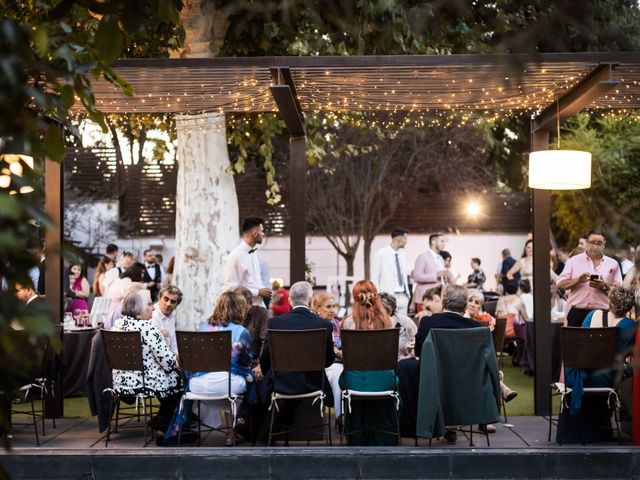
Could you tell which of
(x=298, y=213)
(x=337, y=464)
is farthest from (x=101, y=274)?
(x=337, y=464)

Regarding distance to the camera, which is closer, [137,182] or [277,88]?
[277,88]

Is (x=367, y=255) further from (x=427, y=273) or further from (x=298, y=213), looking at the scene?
(x=298, y=213)

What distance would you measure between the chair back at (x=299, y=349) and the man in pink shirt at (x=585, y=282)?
3.44m

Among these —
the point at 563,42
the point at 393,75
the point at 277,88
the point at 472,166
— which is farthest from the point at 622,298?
the point at 472,166

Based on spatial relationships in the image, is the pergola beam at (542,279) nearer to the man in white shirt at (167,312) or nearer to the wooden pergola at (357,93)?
the wooden pergola at (357,93)

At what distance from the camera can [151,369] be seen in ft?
27.7

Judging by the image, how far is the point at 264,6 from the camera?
2.72 metres

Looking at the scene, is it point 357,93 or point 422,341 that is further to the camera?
point 357,93

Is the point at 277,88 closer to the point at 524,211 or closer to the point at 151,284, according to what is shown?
the point at 151,284

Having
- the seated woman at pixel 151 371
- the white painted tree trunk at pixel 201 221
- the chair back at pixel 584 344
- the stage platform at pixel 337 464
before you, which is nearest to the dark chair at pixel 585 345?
the chair back at pixel 584 344

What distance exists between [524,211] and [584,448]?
29176 millimetres

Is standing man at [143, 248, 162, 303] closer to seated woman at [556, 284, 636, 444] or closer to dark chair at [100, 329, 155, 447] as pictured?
dark chair at [100, 329, 155, 447]

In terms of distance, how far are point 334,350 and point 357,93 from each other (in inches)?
96.8

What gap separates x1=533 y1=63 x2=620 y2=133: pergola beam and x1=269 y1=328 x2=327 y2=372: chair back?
305 cm
